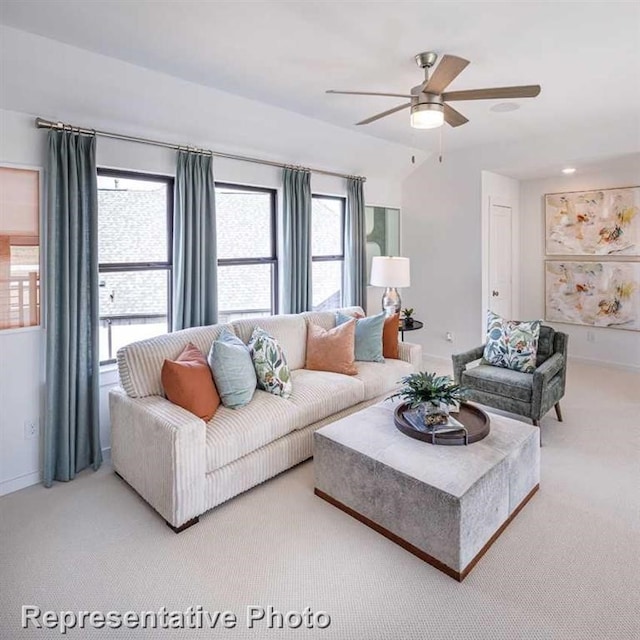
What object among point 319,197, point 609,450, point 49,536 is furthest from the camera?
point 319,197

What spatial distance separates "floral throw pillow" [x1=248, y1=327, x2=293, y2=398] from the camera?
127 inches

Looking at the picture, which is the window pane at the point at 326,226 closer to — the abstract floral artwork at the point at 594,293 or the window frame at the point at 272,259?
the window frame at the point at 272,259

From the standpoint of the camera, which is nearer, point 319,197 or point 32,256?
point 32,256

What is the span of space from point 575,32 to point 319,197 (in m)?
3.01

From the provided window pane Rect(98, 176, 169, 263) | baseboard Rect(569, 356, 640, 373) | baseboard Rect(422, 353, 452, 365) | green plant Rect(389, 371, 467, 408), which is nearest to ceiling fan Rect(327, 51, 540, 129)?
green plant Rect(389, 371, 467, 408)

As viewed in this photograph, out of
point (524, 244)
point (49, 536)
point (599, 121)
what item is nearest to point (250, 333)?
point (49, 536)

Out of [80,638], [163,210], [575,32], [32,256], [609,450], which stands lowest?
[80,638]

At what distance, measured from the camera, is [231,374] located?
2982 mm

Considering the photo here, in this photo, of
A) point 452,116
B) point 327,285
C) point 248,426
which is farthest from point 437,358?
point 248,426

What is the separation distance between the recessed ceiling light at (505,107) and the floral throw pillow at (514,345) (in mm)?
1942

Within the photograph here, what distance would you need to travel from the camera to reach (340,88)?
3430 mm

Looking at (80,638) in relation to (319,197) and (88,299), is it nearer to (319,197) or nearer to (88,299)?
(88,299)

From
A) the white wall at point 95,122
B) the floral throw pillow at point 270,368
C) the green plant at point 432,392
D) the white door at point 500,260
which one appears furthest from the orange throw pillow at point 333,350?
the white door at point 500,260

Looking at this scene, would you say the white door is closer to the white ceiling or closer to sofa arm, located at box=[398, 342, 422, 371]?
sofa arm, located at box=[398, 342, 422, 371]
